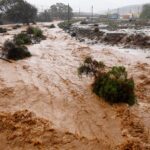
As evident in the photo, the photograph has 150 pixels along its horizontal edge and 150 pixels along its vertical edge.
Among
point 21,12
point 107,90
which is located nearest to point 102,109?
point 107,90

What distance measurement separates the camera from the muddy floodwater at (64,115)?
338 inches

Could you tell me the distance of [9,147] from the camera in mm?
8266

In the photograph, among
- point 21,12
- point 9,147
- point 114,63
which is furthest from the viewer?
point 21,12

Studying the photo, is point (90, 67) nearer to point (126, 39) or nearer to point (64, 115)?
point (64, 115)

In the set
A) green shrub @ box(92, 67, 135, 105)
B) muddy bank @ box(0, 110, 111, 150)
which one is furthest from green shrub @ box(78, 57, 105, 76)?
muddy bank @ box(0, 110, 111, 150)

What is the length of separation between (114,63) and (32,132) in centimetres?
1050

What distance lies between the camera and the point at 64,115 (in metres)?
10.2

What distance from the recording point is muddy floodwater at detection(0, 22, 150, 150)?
8578 millimetres

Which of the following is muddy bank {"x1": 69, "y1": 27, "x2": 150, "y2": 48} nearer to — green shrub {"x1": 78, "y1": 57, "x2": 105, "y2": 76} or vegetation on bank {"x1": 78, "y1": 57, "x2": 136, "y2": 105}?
green shrub {"x1": 78, "y1": 57, "x2": 105, "y2": 76}

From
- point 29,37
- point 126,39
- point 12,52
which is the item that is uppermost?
point 12,52

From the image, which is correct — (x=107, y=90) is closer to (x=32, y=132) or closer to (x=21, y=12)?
(x=32, y=132)

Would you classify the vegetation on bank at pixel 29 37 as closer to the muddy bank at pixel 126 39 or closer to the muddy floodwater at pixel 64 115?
the muddy bank at pixel 126 39

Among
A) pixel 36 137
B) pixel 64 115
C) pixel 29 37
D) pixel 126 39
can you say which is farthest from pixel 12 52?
pixel 29 37

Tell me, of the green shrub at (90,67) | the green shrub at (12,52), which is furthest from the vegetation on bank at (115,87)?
the green shrub at (12,52)
